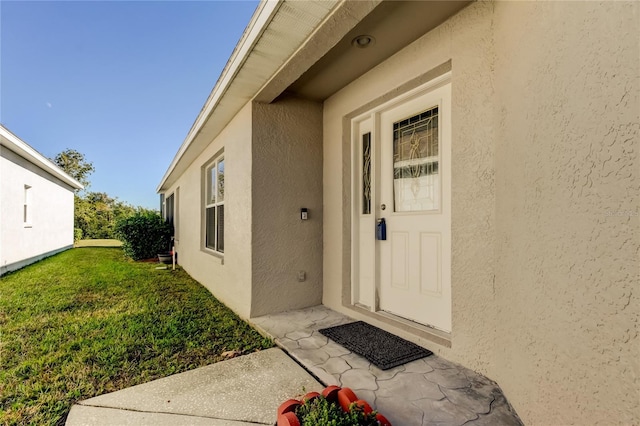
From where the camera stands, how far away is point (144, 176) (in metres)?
31.7

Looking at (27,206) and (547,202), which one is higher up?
(27,206)

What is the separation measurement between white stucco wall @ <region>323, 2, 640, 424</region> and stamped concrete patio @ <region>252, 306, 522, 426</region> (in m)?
Answer: 0.14

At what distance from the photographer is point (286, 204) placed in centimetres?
418

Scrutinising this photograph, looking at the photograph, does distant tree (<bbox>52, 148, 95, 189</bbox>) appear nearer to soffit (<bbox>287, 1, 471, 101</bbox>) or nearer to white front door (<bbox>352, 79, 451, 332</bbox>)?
soffit (<bbox>287, 1, 471, 101</bbox>)

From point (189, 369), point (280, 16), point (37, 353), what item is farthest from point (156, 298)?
point (280, 16)

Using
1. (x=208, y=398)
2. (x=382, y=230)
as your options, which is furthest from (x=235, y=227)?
(x=208, y=398)

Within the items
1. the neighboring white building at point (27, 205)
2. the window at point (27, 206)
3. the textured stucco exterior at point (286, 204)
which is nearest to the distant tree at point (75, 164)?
the neighboring white building at point (27, 205)

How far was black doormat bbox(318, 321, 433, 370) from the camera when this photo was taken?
105 inches

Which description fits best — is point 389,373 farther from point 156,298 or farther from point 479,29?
point 156,298

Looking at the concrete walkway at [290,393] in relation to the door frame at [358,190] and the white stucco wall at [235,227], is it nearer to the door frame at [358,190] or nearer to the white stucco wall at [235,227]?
the door frame at [358,190]

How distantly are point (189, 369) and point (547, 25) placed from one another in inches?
139

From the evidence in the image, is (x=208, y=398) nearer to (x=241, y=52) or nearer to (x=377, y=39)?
(x=241, y=52)

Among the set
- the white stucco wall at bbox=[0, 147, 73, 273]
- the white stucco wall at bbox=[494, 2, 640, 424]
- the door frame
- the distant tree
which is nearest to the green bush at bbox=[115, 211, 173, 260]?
the white stucco wall at bbox=[0, 147, 73, 273]

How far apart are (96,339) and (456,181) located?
4.14m
